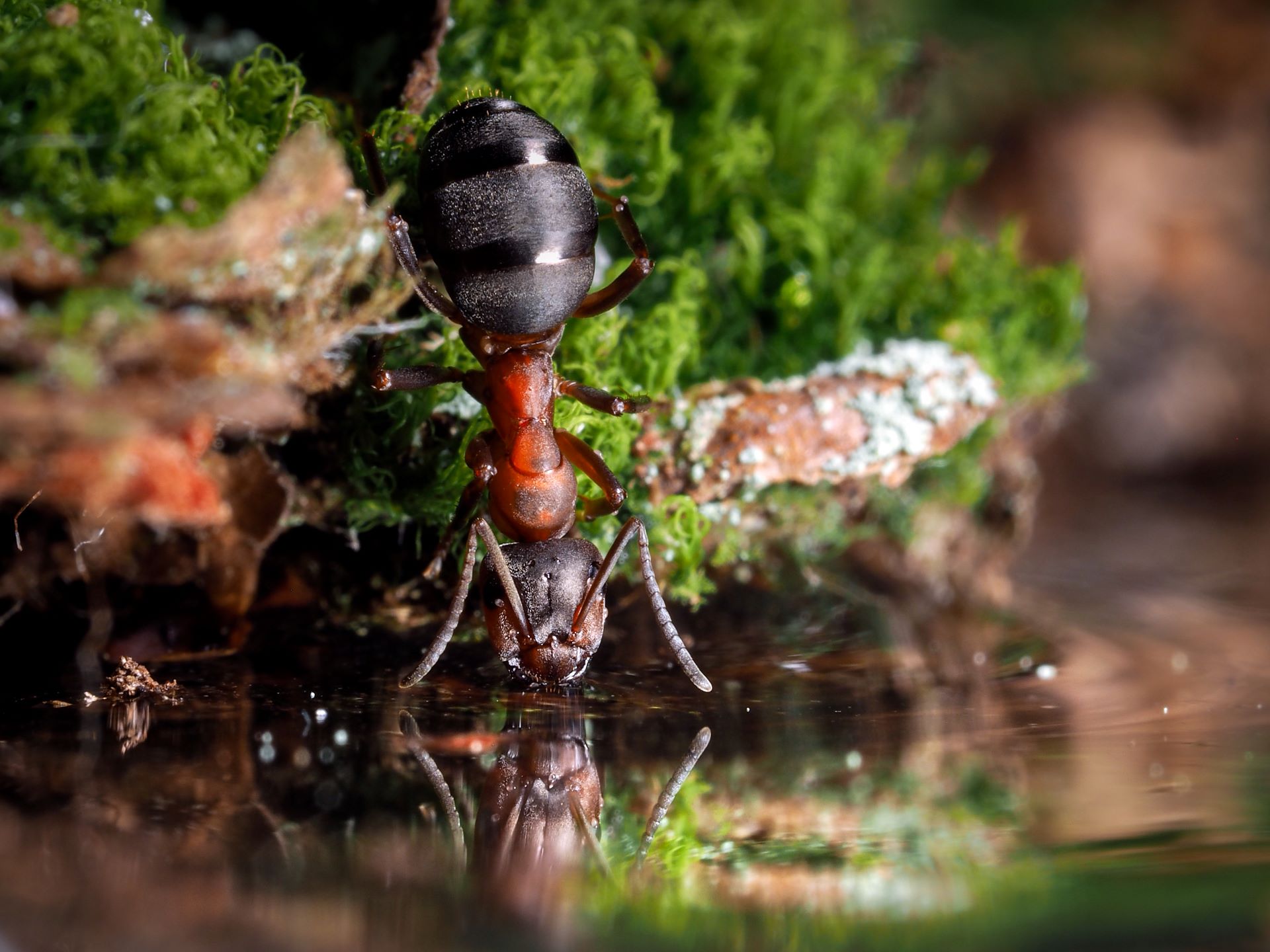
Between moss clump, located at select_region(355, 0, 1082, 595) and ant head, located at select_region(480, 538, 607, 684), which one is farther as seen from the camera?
moss clump, located at select_region(355, 0, 1082, 595)

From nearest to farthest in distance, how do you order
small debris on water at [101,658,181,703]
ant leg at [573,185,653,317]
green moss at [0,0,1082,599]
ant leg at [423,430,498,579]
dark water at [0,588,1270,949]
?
dark water at [0,588,1270,949] → green moss at [0,0,1082,599] → small debris on water at [101,658,181,703] → ant leg at [423,430,498,579] → ant leg at [573,185,653,317]

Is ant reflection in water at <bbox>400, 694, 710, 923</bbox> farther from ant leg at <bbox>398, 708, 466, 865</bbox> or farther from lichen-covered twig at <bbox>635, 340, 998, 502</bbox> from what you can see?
lichen-covered twig at <bbox>635, 340, 998, 502</bbox>

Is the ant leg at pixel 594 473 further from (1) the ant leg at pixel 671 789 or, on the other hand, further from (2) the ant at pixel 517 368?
(1) the ant leg at pixel 671 789

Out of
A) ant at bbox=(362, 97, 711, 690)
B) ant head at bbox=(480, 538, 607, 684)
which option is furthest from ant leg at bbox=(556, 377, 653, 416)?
ant head at bbox=(480, 538, 607, 684)

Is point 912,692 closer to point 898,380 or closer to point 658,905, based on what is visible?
point 898,380

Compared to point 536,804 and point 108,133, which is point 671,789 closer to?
point 536,804

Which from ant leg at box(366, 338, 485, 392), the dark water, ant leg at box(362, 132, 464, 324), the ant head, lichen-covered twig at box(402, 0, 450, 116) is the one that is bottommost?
the dark water

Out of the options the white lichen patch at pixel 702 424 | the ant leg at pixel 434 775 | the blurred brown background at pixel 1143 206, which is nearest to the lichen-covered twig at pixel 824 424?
the white lichen patch at pixel 702 424
